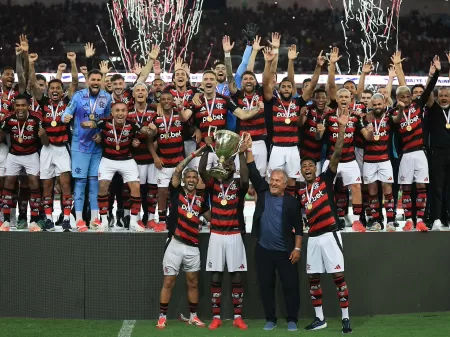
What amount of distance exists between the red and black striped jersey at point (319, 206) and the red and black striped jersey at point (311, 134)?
1320 millimetres

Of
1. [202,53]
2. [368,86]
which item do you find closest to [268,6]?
[202,53]

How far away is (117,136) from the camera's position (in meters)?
8.43

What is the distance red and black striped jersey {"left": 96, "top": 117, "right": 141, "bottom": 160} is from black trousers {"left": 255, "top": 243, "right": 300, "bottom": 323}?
6.37ft

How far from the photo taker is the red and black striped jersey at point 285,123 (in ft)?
28.1

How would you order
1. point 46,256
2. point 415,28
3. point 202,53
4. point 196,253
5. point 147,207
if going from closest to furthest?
1. point 196,253
2. point 46,256
3. point 147,207
4. point 202,53
5. point 415,28

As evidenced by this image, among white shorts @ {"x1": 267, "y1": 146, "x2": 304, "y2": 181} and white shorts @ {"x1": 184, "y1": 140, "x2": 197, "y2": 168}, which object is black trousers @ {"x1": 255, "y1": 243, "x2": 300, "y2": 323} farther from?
white shorts @ {"x1": 184, "y1": 140, "x2": 197, "y2": 168}

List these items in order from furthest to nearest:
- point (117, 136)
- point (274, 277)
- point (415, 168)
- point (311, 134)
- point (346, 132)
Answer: point (311, 134) → point (415, 168) → point (346, 132) → point (117, 136) → point (274, 277)

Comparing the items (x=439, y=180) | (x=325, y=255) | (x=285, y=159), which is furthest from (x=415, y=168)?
(x=325, y=255)

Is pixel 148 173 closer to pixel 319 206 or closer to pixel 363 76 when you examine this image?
pixel 319 206

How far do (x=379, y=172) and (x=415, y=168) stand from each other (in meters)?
0.41

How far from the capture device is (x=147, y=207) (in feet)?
29.4

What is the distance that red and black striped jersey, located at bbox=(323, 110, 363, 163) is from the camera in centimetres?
869

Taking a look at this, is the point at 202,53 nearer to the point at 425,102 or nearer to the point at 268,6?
the point at 268,6

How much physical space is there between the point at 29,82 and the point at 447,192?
503 cm
